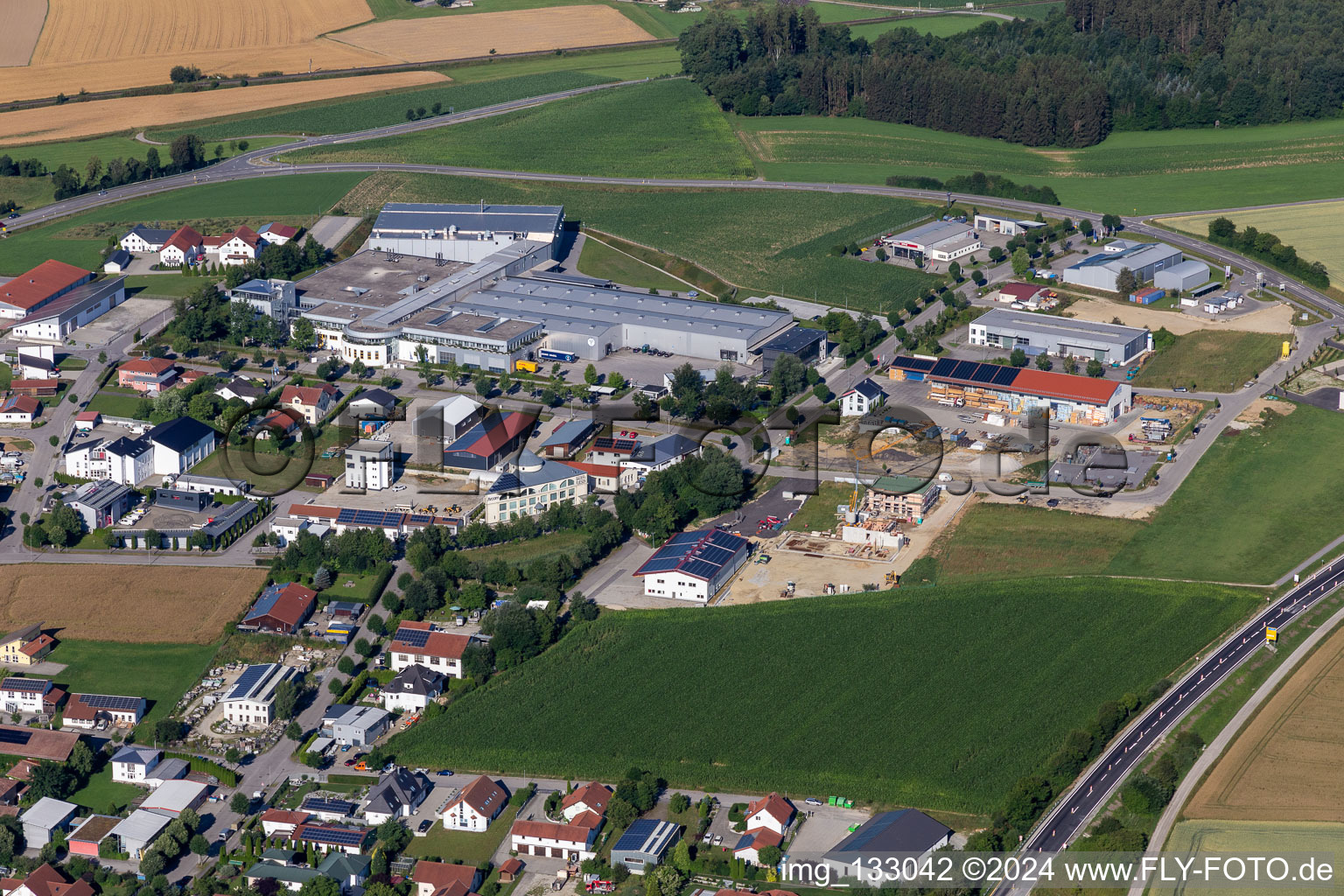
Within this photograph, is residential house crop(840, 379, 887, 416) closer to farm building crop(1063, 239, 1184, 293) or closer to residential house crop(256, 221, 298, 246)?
farm building crop(1063, 239, 1184, 293)

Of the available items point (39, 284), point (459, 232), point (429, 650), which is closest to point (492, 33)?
point (459, 232)

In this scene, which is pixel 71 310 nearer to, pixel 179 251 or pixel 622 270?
pixel 179 251

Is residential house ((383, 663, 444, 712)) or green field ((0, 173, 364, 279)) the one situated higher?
green field ((0, 173, 364, 279))

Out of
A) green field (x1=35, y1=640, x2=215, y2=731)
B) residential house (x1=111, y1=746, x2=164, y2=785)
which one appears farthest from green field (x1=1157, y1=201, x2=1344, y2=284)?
residential house (x1=111, y1=746, x2=164, y2=785)

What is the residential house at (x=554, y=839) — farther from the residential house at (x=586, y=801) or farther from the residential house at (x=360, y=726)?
the residential house at (x=360, y=726)

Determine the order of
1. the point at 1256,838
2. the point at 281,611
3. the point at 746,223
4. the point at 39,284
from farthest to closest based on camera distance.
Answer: the point at 746,223 → the point at 39,284 → the point at 281,611 → the point at 1256,838

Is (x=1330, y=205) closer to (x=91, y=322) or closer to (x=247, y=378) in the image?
(x=247, y=378)

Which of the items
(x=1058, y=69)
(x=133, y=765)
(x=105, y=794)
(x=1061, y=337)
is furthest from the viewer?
(x=1058, y=69)
